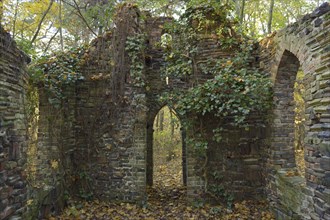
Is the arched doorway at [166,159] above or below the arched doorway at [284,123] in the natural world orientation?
below

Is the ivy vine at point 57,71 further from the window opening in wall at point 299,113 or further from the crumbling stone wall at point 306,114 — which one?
the window opening in wall at point 299,113

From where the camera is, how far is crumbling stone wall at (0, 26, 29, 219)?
3.12 metres

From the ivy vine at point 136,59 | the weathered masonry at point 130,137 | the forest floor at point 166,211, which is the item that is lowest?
the forest floor at point 166,211

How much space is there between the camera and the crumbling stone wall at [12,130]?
3.12m

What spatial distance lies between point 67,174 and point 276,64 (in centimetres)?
483

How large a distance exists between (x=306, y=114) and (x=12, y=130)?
412cm

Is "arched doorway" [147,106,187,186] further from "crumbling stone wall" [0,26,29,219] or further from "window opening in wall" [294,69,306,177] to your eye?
"window opening in wall" [294,69,306,177]

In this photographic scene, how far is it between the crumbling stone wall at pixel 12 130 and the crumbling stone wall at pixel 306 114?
3.96m

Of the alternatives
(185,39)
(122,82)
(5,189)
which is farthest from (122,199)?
(185,39)

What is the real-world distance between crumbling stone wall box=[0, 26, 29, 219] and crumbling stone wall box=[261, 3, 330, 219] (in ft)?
13.0

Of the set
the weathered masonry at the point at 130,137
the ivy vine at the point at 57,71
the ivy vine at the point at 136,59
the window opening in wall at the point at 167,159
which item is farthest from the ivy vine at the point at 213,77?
the window opening in wall at the point at 167,159

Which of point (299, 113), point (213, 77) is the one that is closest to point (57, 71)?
point (213, 77)

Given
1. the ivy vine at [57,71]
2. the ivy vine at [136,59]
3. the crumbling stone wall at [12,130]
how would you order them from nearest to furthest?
the crumbling stone wall at [12,130] → the ivy vine at [57,71] → the ivy vine at [136,59]

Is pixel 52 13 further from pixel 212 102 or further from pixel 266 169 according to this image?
pixel 266 169
